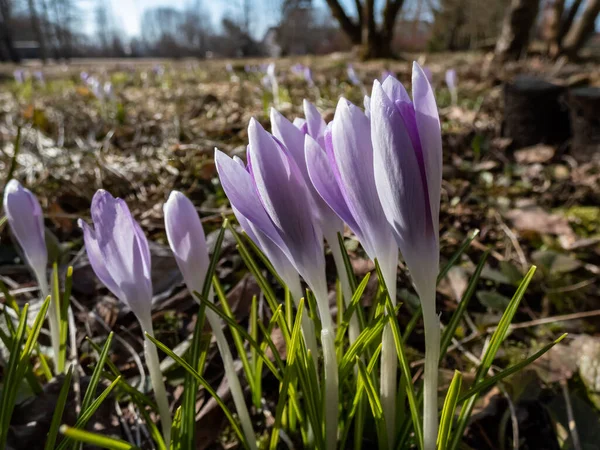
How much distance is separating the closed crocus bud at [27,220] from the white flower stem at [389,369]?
0.64 m

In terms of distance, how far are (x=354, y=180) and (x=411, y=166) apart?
7 centimetres

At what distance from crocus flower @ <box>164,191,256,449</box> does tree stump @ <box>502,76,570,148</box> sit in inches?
110

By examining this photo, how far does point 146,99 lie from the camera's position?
5176 millimetres

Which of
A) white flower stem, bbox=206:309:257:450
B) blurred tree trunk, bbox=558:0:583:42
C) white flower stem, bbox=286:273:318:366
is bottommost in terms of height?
white flower stem, bbox=206:309:257:450

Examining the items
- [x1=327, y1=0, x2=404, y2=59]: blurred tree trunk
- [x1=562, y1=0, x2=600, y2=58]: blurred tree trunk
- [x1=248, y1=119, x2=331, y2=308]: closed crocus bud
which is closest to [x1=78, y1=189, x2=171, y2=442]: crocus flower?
[x1=248, y1=119, x2=331, y2=308]: closed crocus bud

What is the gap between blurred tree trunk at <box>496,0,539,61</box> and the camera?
8.27m

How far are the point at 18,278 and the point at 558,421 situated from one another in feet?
5.19

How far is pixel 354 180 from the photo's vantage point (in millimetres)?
537

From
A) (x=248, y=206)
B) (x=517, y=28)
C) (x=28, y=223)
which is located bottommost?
(x=28, y=223)

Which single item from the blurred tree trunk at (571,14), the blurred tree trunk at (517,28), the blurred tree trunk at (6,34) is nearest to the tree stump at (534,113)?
the blurred tree trunk at (517,28)

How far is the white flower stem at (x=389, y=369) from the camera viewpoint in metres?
0.66

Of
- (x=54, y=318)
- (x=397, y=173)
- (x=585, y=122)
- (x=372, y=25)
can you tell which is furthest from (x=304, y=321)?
(x=372, y=25)

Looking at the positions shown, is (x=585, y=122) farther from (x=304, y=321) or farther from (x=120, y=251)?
(x=120, y=251)

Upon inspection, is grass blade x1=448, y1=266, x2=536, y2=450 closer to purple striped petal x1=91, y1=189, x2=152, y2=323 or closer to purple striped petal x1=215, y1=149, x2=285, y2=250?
purple striped petal x1=215, y1=149, x2=285, y2=250
